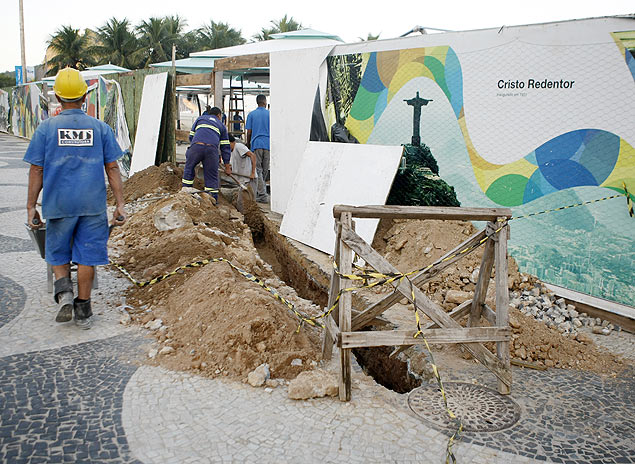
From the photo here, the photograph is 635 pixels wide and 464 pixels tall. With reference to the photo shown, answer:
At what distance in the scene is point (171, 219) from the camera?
272 inches

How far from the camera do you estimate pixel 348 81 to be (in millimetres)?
7461

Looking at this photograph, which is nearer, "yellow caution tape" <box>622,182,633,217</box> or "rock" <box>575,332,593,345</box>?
"rock" <box>575,332,593,345</box>

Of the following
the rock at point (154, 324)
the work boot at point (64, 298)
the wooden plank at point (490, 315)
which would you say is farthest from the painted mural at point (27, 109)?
the wooden plank at point (490, 315)

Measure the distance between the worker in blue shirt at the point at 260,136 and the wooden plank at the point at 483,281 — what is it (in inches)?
275

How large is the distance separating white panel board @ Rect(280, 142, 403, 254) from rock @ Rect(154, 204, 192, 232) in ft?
4.93

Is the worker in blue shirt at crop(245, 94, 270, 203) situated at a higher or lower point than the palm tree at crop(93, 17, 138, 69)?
lower

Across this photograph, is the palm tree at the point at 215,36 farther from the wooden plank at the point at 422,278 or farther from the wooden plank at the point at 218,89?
the wooden plank at the point at 422,278

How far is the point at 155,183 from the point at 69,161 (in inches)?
235

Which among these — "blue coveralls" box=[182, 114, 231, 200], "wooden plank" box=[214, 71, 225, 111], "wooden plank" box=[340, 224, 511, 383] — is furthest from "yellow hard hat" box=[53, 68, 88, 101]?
"wooden plank" box=[214, 71, 225, 111]

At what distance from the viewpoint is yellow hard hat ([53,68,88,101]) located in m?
4.15

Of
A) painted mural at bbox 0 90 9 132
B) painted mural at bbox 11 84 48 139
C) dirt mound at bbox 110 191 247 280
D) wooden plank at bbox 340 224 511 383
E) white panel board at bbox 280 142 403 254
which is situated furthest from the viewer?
painted mural at bbox 0 90 9 132

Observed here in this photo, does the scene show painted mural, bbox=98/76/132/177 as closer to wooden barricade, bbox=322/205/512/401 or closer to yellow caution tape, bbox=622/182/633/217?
wooden barricade, bbox=322/205/512/401

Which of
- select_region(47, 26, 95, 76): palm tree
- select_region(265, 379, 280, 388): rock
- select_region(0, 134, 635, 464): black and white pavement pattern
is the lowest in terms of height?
select_region(0, 134, 635, 464): black and white pavement pattern

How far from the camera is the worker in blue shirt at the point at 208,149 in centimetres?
833
